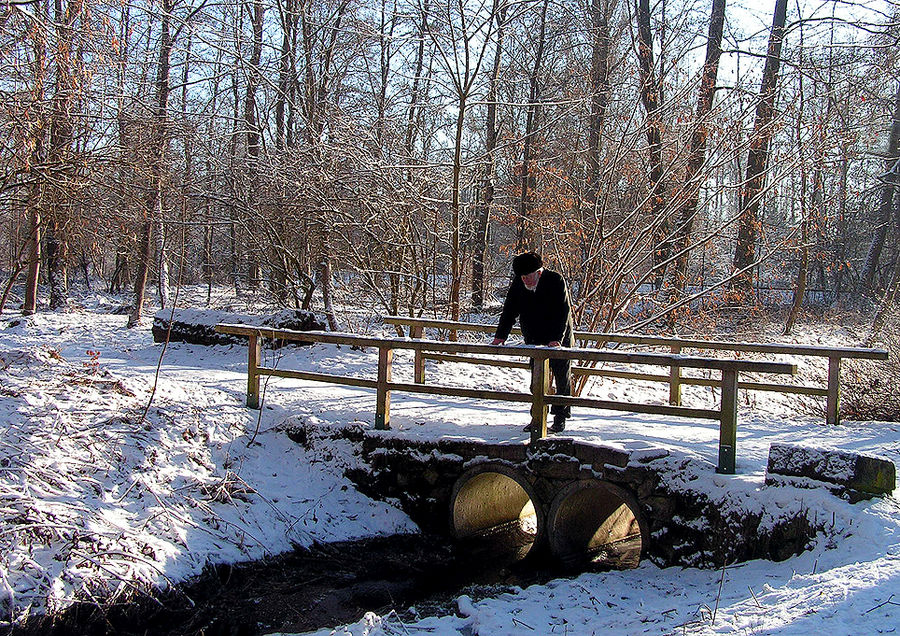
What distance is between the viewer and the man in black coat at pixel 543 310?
7.20 m

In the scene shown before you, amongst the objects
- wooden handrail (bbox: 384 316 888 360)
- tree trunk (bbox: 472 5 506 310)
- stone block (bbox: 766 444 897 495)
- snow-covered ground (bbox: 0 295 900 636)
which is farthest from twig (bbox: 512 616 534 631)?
tree trunk (bbox: 472 5 506 310)

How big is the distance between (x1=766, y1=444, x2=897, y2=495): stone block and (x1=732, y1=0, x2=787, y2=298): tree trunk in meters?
6.15

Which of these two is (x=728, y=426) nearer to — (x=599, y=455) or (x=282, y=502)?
(x=599, y=455)

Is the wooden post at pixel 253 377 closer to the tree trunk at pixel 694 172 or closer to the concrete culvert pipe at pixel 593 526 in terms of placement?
the concrete culvert pipe at pixel 593 526

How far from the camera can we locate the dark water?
5262 millimetres

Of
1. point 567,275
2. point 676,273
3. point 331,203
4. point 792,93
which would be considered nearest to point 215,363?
point 331,203

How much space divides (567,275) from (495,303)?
25.3 ft

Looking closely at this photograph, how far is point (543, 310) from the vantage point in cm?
730

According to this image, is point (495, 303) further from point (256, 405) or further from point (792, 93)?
point (256, 405)

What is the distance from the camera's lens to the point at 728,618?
397 cm

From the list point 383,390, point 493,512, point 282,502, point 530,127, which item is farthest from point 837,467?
point 530,127

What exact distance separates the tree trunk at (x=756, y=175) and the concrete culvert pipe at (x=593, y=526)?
5.19m

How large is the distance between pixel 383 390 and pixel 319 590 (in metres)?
2.29

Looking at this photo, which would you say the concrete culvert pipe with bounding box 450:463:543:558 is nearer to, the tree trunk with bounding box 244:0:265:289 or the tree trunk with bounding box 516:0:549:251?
the tree trunk with bounding box 516:0:549:251
